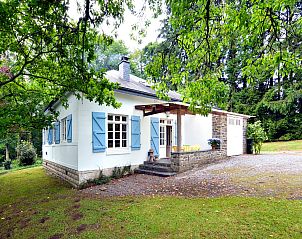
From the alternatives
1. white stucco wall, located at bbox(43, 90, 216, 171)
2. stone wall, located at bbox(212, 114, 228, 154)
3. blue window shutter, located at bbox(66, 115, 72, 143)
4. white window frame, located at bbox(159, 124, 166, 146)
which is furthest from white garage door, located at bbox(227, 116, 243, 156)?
blue window shutter, located at bbox(66, 115, 72, 143)

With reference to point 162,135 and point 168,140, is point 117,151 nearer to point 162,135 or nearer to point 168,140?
point 162,135

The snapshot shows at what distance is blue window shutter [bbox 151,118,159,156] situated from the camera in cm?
1107

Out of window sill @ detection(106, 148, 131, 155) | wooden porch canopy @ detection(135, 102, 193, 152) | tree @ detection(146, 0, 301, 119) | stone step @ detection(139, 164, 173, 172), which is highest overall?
tree @ detection(146, 0, 301, 119)

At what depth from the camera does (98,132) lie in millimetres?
8750

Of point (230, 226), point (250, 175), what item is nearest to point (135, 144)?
point (250, 175)

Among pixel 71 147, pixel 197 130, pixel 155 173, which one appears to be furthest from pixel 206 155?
pixel 71 147

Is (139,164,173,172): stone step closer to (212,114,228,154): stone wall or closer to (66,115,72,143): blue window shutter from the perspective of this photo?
(66,115,72,143): blue window shutter

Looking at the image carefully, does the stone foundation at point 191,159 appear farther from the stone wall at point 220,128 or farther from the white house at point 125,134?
the stone wall at point 220,128

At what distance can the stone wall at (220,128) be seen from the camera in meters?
12.8

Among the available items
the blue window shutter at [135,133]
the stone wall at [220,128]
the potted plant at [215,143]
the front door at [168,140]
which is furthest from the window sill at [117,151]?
the stone wall at [220,128]

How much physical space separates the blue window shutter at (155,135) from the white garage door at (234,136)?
4.82 metres

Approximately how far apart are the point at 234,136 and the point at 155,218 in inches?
421

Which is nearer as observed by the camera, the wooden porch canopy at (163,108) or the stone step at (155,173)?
the stone step at (155,173)

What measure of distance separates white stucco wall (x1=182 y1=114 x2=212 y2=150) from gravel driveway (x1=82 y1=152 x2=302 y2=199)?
158 inches
